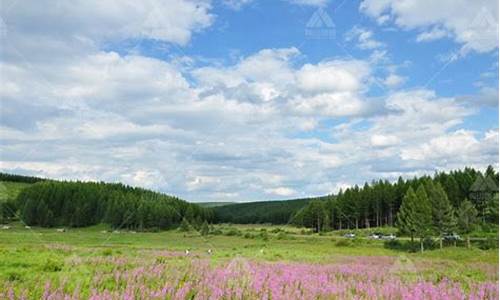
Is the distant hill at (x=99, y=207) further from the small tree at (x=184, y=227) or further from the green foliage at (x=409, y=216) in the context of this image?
the green foliage at (x=409, y=216)

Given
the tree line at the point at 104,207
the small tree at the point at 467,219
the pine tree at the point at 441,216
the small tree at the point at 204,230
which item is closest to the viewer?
the tree line at the point at 104,207

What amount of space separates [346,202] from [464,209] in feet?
116

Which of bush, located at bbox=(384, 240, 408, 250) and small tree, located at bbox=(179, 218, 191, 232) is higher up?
small tree, located at bbox=(179, 218, 191, 232)

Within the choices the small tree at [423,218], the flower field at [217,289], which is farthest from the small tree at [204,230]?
the flower field at [217,289]

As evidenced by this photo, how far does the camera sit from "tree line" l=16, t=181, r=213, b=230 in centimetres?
5938

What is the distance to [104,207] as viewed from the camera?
87.7m

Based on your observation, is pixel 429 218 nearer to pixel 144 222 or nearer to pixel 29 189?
pixel 144 222

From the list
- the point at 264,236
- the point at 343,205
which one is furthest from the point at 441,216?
the point at 343,205

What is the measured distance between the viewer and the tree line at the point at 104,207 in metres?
59.4

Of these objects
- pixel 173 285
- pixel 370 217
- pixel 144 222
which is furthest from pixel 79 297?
pixel 370 217

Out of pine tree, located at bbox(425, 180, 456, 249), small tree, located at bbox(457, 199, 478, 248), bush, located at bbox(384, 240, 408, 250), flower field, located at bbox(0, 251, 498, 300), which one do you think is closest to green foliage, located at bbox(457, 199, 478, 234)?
small tree, located at bbox(457, 199, 478, 248)

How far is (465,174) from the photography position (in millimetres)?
115312

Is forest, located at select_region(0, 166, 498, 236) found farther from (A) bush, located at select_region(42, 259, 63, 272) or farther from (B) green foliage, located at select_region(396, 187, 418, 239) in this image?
(A) bush, located at select_region(42, 259, 63, 272)

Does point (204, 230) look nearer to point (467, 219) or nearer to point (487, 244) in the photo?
point (487, 244)
